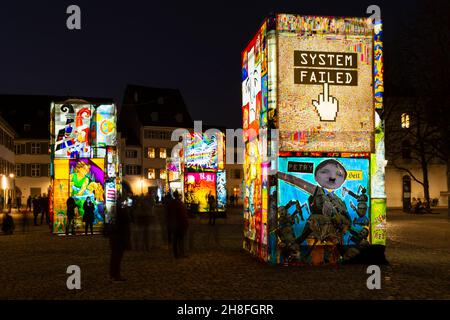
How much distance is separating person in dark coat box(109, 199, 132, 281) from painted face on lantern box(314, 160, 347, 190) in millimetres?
4624

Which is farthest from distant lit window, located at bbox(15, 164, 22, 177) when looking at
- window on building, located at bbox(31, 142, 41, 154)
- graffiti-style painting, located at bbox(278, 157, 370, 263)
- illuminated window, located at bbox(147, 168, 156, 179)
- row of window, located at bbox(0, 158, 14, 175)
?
graffiti-style painting, located at bbox(278, 157, 370, 263)

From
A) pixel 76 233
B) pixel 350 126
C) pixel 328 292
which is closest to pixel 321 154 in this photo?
pixel 350 126

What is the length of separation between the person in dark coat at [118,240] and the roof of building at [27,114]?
6539cm

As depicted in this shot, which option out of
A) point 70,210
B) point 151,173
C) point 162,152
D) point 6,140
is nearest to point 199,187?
point 70,210

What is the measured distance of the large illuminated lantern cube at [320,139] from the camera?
14094mm

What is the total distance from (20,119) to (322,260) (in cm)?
6832

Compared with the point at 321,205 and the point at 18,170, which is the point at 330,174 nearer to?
the point at 321,205

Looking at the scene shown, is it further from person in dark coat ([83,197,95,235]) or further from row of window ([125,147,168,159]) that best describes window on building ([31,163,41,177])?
person in dark coat ([83,197,95,235])

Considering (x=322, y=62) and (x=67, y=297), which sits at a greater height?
(x=322, y=62)

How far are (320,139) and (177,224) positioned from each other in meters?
4.39

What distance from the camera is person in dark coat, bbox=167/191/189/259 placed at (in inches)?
625

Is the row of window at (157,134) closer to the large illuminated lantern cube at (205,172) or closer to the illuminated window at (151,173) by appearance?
the illuminated window at (151,173)

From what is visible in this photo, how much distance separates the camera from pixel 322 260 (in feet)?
46.0
